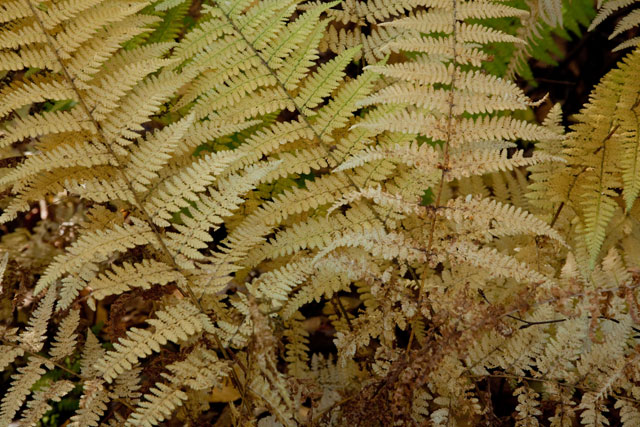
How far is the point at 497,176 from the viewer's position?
2.90 m

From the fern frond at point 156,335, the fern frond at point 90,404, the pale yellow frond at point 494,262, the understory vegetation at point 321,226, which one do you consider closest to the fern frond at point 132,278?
the understory vegetation at point 321,226

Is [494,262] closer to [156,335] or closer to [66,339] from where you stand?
[156,335]

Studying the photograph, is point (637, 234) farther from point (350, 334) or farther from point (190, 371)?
point (190, 371)

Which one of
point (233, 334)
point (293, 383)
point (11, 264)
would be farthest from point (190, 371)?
point (11, 264)

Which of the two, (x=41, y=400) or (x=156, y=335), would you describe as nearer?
(x=156, y=335)

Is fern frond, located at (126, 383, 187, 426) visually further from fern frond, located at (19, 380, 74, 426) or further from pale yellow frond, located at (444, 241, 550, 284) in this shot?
pale yellow frond, located at (444, 241, 550, 284)

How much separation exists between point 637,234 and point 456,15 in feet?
4.97

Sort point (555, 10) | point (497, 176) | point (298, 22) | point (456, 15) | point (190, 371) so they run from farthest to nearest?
point (497, 176)
point (555, 10)
point (298, 22)
point (456, 15)
point (190, 371)

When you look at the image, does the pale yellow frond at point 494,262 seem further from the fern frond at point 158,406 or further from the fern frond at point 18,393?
the fern frond at point 18,393

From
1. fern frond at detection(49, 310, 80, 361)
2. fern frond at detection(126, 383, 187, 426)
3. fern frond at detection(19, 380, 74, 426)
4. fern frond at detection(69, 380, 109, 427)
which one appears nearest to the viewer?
fern frond at detection(126, 383, 187, 426)

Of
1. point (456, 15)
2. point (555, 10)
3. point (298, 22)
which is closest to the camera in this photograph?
point (456, 15)

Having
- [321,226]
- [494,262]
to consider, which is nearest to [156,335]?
[321,226]

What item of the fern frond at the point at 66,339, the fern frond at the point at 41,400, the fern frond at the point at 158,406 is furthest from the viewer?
the fern frond at the point at 66,339

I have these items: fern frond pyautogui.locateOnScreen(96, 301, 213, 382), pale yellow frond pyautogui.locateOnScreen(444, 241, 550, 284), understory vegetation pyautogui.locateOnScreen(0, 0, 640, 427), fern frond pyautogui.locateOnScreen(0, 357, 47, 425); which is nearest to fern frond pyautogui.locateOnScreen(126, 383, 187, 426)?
understory vegetation pyautogui.locateOnScreen(0, 0, 640, 427)
